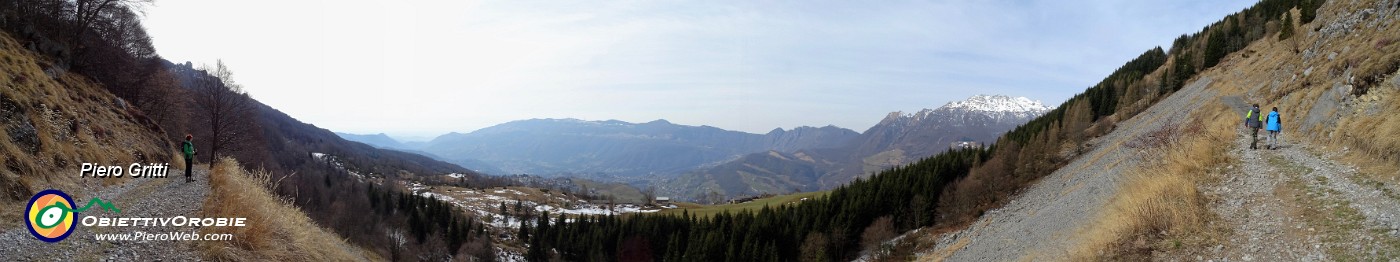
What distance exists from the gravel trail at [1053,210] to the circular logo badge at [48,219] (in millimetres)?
22626

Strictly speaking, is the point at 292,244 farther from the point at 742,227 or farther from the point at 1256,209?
the point at 742,227

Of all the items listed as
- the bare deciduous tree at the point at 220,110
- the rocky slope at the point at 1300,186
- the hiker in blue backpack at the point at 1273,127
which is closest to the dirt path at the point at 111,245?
the rocky slope at the point at 1300,186

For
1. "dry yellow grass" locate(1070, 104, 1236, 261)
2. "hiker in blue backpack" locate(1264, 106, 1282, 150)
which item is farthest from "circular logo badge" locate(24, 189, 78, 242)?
"hiker in blue backpack" locate(1264, 106, 1282, 150)

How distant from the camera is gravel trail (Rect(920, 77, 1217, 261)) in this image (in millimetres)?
23109

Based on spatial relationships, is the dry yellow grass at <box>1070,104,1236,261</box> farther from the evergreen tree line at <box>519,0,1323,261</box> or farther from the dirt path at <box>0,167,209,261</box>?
Result: the evergreen tree line at <box>519,0,1323,261</box>

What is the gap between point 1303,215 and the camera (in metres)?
11.2

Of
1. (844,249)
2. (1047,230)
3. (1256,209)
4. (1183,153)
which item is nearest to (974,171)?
(844,249)

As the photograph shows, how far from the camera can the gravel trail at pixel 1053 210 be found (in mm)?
23109

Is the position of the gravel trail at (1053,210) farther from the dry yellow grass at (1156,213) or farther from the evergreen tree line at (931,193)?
the evergreen tree line at (931,193)

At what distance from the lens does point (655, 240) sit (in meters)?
94.3

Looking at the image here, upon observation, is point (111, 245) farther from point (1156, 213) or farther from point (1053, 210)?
point (1053, 210)

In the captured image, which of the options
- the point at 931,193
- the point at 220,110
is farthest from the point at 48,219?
the point at 931,193

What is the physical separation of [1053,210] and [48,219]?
126 ft

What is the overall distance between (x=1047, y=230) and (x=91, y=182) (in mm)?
36322
